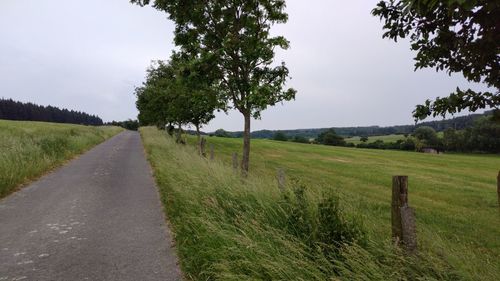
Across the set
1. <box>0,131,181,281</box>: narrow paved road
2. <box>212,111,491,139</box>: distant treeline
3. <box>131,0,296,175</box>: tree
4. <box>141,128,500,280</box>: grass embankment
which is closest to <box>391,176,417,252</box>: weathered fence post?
<box>141,128,500,280</box>: grass embankment

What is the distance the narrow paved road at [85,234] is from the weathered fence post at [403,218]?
3.09 meters

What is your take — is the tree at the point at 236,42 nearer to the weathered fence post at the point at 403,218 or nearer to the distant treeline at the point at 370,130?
the weathered fence post at the point at 403,218

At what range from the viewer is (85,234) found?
6.82m

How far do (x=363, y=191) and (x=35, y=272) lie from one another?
14022 mm

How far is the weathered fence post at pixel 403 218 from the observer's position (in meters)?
3.82

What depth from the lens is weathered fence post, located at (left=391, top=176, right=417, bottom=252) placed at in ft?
12.5

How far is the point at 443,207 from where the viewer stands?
12820 millimetres

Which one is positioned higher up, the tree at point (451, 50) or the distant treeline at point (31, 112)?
the distant treeline at point (31, 112)

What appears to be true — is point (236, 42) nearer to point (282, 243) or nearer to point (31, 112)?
point (282, 243)

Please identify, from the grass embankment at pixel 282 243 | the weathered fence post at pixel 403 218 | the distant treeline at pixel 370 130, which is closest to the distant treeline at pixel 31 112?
the distant treeline at pixel 370 130

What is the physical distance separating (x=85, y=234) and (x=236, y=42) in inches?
267

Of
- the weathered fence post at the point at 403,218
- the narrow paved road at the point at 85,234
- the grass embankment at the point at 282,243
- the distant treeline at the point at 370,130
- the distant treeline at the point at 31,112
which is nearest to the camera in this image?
the grass embankment at the point at 282,243

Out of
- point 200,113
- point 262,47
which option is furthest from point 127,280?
point 200,113

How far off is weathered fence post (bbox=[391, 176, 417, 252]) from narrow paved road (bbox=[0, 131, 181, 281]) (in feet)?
10.1
